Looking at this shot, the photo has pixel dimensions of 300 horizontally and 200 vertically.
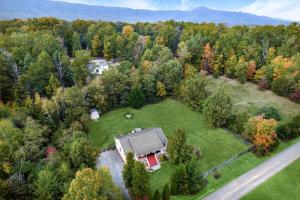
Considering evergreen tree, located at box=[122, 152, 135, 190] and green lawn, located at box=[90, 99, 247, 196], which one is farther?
green lawn, located at box=[90, 99, 247, 196]

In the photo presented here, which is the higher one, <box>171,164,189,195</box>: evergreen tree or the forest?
the forest

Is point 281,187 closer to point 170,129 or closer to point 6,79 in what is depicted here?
point 170,129

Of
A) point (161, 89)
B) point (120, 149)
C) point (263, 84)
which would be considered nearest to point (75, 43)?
point (161, 89)

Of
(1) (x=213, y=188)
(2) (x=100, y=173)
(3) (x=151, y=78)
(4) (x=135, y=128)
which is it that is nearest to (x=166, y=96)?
(3) (x=151, y=78)

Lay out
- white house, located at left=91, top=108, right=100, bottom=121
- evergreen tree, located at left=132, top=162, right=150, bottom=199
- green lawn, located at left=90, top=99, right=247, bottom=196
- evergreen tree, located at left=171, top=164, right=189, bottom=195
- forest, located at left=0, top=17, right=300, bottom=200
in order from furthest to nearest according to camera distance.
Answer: white house, located at left=91, top=108, right=100, bottom=121 → green lawn, located at left=90, top=99, right=247, bottom=196 → forest, located at left=0, top=17, right=300, bottom=200 → evergreen tree, located at left=171, top=164, right=189, bottom=195 → evergreen tree, located at left=132, top=162, right=150, bottom=199

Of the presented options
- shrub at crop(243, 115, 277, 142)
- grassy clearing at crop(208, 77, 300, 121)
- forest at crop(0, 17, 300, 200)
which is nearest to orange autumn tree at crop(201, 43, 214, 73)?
forest at crop(0, 17, 300, 200)

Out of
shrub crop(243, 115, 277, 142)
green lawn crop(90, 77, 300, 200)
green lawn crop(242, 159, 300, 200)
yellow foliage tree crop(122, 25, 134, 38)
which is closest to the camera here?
green lawn crop(242, 159, 300, 200)

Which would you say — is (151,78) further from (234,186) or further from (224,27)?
(224,27)

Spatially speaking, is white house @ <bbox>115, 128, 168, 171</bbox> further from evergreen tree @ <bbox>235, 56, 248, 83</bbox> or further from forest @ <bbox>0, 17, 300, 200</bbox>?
evergreen tree @ <bbox>235, 56, 248, 83</bbox>
